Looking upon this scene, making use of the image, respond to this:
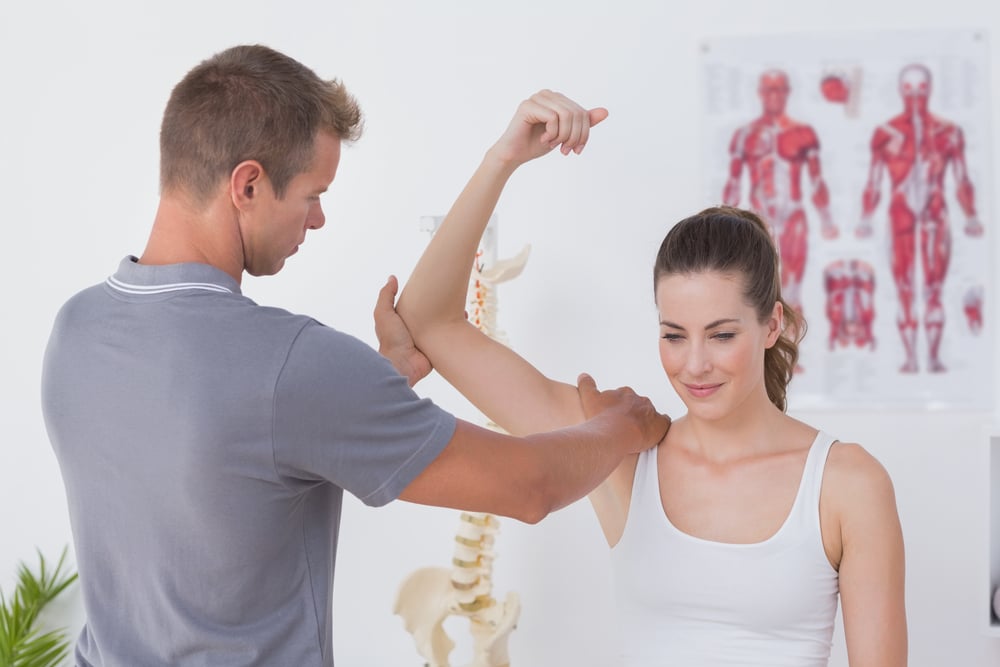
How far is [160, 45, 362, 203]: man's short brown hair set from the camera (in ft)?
4.42

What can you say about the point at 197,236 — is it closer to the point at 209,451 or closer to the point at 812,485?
the point at 209,451

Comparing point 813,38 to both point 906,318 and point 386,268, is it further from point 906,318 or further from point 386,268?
point 386,268

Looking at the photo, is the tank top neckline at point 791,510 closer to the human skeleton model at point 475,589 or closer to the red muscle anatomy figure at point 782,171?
the human skeleton model at point 475,589

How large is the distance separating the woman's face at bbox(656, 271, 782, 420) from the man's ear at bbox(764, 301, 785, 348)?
5 cm

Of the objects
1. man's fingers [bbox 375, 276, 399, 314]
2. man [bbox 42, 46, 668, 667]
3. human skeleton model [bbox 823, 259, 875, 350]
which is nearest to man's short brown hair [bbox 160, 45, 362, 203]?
man [bbox 42, 46, 668, 667]

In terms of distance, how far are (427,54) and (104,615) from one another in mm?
1872

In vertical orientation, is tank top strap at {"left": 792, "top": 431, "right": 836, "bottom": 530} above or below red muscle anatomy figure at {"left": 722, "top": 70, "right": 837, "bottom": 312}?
below

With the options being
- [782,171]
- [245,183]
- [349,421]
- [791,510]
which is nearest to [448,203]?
[782,171]

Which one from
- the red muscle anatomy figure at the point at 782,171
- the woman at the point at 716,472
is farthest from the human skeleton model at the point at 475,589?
the red muscle anatomy figure at the point at 782,171

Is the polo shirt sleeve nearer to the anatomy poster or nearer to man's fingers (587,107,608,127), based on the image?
man's fingers (587,107,608,127)

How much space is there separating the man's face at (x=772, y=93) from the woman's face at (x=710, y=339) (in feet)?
3.60

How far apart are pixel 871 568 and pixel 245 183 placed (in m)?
1.08

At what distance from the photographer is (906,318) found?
2.74 metres

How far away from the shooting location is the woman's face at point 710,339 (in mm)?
1801
